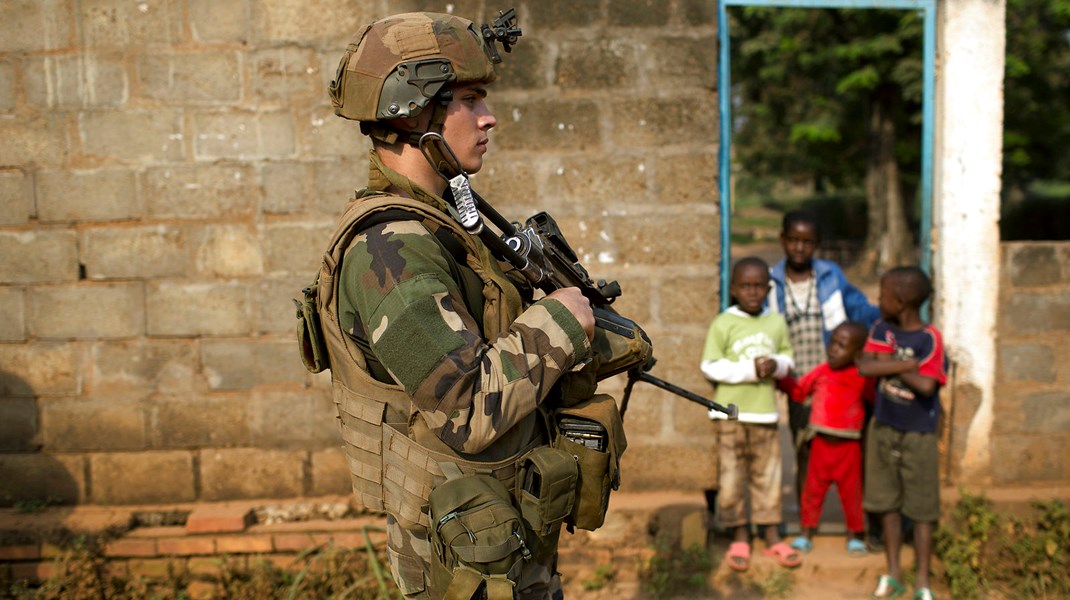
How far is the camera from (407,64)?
203 centimetres

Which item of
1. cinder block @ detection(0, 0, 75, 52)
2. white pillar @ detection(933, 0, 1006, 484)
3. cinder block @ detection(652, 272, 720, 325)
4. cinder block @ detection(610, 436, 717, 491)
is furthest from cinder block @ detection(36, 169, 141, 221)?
white pillar @ detection(933, 0, 1006, 484)

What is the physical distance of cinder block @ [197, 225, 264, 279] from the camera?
13.1ft

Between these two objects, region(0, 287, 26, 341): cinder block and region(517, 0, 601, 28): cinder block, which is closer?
region(517, 0, 601, 28): cinder block

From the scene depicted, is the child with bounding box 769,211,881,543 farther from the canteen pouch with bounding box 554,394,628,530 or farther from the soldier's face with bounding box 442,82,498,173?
the soldier's face with bounding box 442,82,498,173

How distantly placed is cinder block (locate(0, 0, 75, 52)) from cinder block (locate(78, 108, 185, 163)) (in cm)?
33

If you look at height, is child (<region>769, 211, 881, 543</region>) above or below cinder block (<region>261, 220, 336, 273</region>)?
below

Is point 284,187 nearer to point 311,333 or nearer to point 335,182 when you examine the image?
A: point 335,182

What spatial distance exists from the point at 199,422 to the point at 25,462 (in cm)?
79

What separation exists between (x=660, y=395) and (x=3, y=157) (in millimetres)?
3018

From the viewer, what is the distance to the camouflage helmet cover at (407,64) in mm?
2018

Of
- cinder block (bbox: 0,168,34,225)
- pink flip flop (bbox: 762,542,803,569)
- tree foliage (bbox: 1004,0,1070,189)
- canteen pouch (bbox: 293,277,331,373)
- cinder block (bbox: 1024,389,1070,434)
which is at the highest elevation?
tree foliage (bbox: 1004,0,1070,189)

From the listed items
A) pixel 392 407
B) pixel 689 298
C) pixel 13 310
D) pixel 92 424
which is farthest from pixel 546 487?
pixel 13 310

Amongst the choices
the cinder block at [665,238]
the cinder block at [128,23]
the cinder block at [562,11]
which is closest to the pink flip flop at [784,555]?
the cinder block at [665,238]

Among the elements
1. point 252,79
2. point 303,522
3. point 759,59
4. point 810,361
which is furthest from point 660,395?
point 759,59
